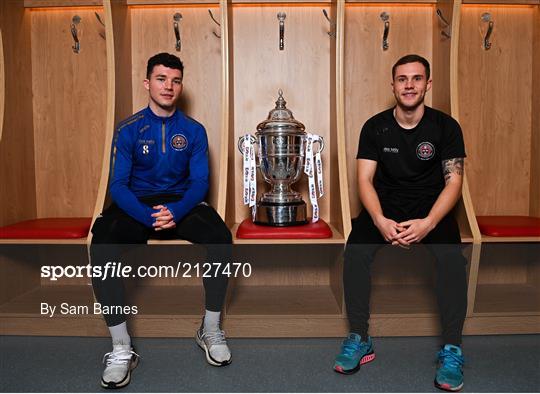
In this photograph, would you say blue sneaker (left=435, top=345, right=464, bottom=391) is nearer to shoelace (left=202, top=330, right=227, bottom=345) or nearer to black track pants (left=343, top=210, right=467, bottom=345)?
black track pants (left=343, top=210, right=467, bottom=345)

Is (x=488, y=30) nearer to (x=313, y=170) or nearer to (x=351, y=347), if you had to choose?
(x=313, y=170)

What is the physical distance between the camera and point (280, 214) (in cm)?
246

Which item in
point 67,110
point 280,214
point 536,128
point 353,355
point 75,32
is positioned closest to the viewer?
point 353,355

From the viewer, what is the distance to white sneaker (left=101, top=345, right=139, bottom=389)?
1.82m

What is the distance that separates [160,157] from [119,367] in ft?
2.95

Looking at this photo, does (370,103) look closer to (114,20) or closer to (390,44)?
(390,44)

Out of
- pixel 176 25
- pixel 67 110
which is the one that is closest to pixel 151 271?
pixel 67 110

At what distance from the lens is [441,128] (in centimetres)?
217

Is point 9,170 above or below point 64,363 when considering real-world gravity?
above

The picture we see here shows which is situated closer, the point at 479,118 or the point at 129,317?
the point at 129,317

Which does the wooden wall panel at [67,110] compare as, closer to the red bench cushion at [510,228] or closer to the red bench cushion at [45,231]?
the red bench cushion at [45,231]

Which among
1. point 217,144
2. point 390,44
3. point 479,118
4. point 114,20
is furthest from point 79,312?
point 479,118

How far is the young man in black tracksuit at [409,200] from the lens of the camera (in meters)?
1.97

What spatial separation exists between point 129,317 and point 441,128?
5.21 ft
